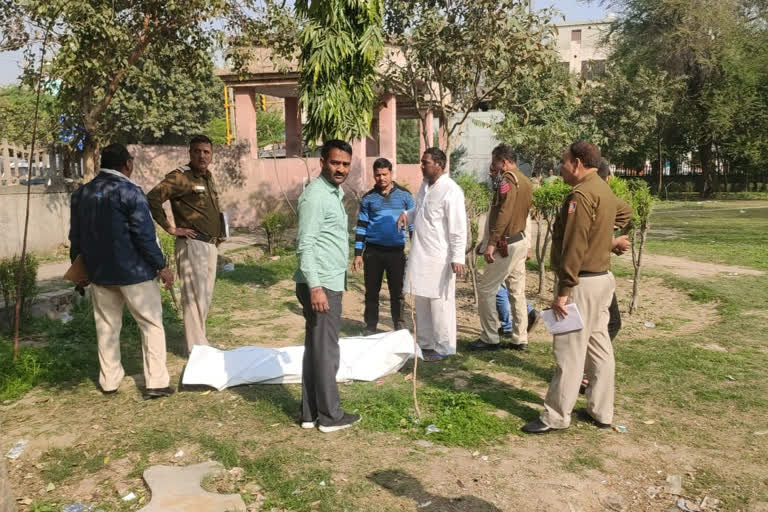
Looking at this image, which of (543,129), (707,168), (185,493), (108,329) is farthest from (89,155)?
(707,168)

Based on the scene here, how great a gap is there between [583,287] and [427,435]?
136cm

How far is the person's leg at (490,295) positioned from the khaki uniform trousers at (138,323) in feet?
9.12

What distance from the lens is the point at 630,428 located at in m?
4.29

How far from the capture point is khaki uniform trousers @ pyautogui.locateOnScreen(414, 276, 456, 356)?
230 inches

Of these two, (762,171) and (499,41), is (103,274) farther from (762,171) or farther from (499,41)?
(762,171)

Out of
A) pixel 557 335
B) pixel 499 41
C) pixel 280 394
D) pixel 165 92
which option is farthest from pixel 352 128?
pixel 165 92

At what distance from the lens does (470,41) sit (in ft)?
28.0

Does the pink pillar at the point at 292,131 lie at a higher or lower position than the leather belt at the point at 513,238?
higher

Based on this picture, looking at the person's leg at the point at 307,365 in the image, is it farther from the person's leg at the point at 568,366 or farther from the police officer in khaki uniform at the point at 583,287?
the person's leg at the point at 568,366

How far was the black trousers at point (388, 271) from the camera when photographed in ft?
21.2

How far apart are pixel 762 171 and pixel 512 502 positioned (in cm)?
3206

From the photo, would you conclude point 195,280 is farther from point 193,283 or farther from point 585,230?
point 585,230

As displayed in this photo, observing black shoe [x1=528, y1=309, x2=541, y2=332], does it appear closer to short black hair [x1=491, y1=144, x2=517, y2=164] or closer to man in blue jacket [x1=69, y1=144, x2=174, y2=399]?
short black hair [x1=491, y1=144, x2=517, y2=164]

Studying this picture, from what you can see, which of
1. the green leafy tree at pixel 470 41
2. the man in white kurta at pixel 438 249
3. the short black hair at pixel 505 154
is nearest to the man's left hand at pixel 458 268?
the man in white kurta at pixel 438 249
